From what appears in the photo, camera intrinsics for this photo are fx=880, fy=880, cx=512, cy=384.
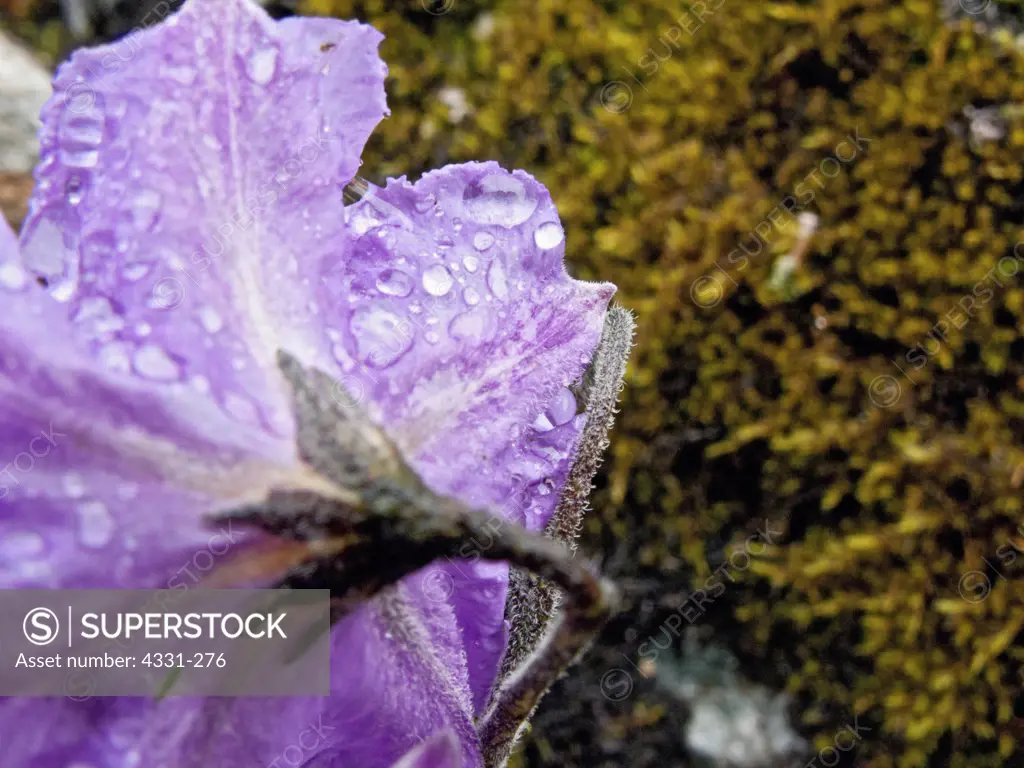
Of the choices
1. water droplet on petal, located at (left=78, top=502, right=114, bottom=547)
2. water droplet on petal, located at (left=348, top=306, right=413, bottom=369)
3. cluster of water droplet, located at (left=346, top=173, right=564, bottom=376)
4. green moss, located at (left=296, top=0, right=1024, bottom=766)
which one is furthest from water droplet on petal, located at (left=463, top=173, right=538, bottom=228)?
green moss, located at (left=296, top=0, right=1024, bottom=766)

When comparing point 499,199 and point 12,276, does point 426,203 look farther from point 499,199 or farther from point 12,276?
point 12,276

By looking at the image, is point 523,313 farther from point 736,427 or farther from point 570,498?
point 736,427

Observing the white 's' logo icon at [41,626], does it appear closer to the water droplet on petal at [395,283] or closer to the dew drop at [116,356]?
the dew drop at [116,356]

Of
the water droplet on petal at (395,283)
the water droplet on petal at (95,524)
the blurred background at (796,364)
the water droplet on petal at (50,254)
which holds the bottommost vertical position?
the blurred background at (796,364)

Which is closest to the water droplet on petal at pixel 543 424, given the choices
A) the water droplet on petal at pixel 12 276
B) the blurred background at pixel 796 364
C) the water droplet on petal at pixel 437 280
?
the water droplet on petal at pixel 437 280

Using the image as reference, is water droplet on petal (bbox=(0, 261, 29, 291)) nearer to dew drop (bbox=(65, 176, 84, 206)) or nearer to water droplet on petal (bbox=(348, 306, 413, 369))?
dew drop (bbox=(65, 176, 84, 206))
